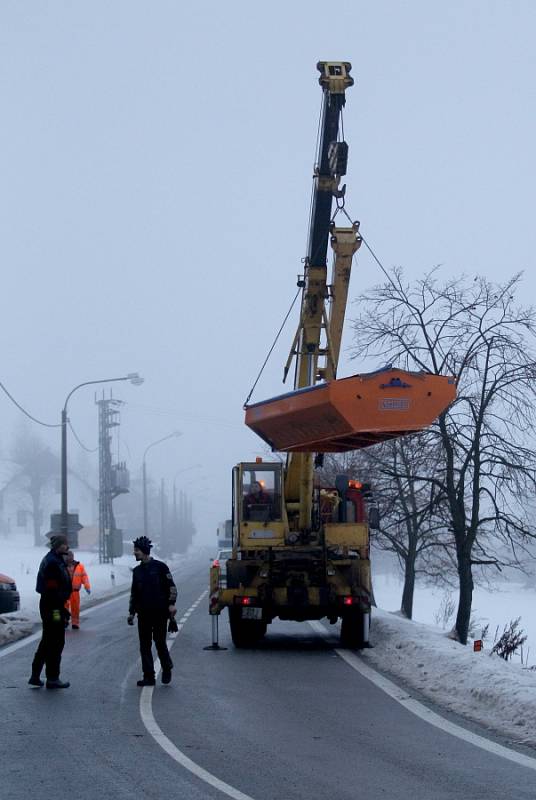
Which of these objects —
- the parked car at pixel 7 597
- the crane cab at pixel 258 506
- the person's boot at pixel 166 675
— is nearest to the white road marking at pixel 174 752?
the person's boot at pixel 166 675

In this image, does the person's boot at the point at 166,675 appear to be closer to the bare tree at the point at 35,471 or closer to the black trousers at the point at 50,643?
the black trousers at the point at 50,643

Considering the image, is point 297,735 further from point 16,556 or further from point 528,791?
point 16,556

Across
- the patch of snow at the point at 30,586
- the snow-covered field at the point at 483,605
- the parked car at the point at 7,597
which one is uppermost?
the parked car at the point at 7,597

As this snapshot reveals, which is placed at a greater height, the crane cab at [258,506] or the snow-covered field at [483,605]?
the crane cab at [258,506]

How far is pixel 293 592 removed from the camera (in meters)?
17.7

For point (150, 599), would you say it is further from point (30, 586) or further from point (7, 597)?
point (30, 586)

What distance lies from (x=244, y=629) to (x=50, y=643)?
593 cm

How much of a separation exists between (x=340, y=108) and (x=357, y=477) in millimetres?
12903

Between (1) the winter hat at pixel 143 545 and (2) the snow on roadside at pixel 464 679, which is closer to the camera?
(2) the snow on roadside at pixel 464 679

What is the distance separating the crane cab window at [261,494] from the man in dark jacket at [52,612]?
6.21 metres

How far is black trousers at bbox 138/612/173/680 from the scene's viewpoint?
12586 millimetres

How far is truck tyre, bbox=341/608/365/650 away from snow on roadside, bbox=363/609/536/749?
287mm

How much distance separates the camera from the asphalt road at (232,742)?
780cm

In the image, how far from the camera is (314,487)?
19625 millimetres
